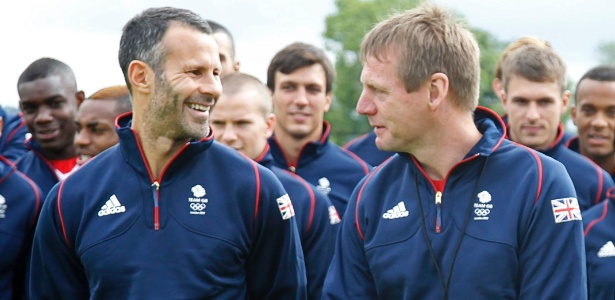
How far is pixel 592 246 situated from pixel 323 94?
2.83 metres

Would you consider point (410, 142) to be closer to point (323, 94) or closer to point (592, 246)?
point (592, 246)

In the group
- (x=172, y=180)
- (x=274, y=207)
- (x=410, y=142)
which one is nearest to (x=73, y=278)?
(x=172, y=180)

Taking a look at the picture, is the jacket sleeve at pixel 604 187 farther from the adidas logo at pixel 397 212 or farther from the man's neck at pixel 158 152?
the man's neck at pixel 158 152

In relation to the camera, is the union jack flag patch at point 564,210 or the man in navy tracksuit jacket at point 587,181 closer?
the union jack flag patch at point 564,210

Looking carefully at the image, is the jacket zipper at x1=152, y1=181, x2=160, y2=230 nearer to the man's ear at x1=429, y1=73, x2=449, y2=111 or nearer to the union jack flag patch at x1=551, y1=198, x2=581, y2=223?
the man's ear at x1=429, y1=73, x2=449, y2=111

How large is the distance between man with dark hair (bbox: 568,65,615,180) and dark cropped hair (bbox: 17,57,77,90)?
382 cm

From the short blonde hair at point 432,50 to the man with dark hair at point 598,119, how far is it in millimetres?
3332

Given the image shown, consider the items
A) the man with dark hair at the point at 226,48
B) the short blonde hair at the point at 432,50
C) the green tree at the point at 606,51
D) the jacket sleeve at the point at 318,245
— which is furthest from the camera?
the green tree at the point at 606,51

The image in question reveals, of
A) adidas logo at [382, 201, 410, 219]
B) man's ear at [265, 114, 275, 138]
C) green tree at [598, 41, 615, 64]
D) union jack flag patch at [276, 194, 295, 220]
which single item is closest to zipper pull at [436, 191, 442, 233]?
adidas logo at [382, 201, 410, 219]

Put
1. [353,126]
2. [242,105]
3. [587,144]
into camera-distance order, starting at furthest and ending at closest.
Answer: [353,126] → [587,144] → [242,105]

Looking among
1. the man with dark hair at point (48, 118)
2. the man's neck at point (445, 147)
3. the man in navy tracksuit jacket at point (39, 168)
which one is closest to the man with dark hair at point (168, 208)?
the man's neck at point (445, 147)

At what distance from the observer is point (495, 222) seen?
4605 millimetres

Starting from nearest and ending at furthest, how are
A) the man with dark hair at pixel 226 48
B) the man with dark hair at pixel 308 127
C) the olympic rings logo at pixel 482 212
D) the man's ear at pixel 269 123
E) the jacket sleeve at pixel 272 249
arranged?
1. the olympic rings logo at pixel 482 212
2. the jacket sleeve at pixel 272 249
3. the man's ear at pixel 269 123
4. the man with dark hair at pixel 308 127
5. the man with dark hair at pixel 226 48

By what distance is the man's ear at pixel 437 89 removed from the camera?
4.76m
